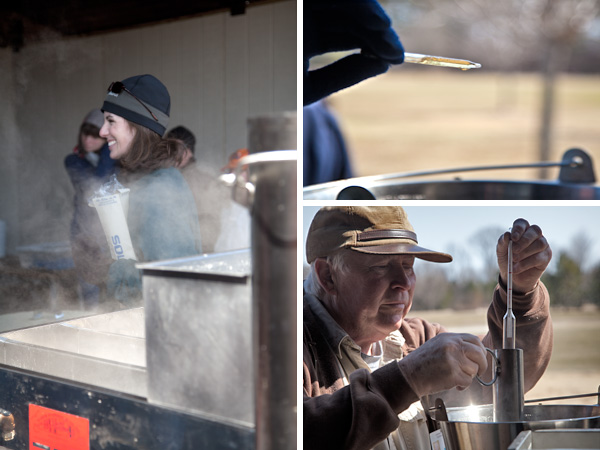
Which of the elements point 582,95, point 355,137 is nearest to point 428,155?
point 355,137

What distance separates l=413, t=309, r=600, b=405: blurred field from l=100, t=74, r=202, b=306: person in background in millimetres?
636

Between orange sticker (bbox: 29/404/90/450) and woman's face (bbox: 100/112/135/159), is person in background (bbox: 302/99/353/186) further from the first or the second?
orange sticker (bbox: 29/404/90/450)

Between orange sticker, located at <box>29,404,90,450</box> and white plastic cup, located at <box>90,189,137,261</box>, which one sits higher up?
white plastic cup, located at <box>90,189,137,261</box>

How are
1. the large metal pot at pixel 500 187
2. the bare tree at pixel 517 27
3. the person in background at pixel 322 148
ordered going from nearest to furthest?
1. the large metal pot at pixel 500 187
2. the person in background at pixel 322 148
3. the bare tree at pixel 517 27

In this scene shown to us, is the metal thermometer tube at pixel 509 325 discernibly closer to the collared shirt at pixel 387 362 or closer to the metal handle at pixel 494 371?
the metal handle at pixel 494 371

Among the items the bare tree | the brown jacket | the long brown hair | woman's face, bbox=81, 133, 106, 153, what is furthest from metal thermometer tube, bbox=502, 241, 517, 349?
the bare tree

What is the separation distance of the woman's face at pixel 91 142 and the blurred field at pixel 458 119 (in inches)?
251

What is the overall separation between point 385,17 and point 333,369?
79 centimetres

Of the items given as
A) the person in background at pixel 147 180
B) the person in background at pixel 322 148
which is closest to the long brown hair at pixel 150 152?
the person in background at pixel 147 180

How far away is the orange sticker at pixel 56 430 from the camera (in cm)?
160

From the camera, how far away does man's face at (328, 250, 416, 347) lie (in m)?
1.25

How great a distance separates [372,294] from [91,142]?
85 cm

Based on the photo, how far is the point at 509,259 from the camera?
3.98 ft

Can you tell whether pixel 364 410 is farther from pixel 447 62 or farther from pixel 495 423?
pixel 447 62
